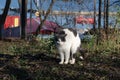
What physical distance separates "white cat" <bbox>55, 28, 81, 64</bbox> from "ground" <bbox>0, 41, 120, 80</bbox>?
234 millimetres

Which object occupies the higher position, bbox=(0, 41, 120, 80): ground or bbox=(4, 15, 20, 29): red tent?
bbox=(4, 15, 20, 29): red tent

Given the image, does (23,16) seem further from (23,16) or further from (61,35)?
(61,35)

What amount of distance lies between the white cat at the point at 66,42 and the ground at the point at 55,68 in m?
0.23

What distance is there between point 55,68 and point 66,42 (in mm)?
554

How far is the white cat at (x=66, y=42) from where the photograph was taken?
8.03 meters

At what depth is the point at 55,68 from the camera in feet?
26.1

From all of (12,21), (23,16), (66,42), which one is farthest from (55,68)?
(12,21)

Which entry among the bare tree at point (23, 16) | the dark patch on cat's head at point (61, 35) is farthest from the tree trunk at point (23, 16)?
the dark patch on cat's head at point (61, 35)

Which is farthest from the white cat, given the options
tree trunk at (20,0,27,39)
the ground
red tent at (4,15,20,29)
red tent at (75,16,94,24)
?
red tent at (4,15,20,29)

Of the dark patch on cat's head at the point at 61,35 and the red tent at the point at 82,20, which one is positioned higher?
the red tent at the point at 82,20

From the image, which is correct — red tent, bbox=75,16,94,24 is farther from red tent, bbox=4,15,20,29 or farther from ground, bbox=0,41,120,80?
red tent, bbox=4,15,20,29

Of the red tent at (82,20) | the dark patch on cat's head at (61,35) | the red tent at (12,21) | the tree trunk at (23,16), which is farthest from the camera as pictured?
the red tent at (12,21)

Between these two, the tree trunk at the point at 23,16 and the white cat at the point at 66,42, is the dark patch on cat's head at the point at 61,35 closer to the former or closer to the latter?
the white cat at the point at 66,42

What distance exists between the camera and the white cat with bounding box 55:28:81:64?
803 cm
